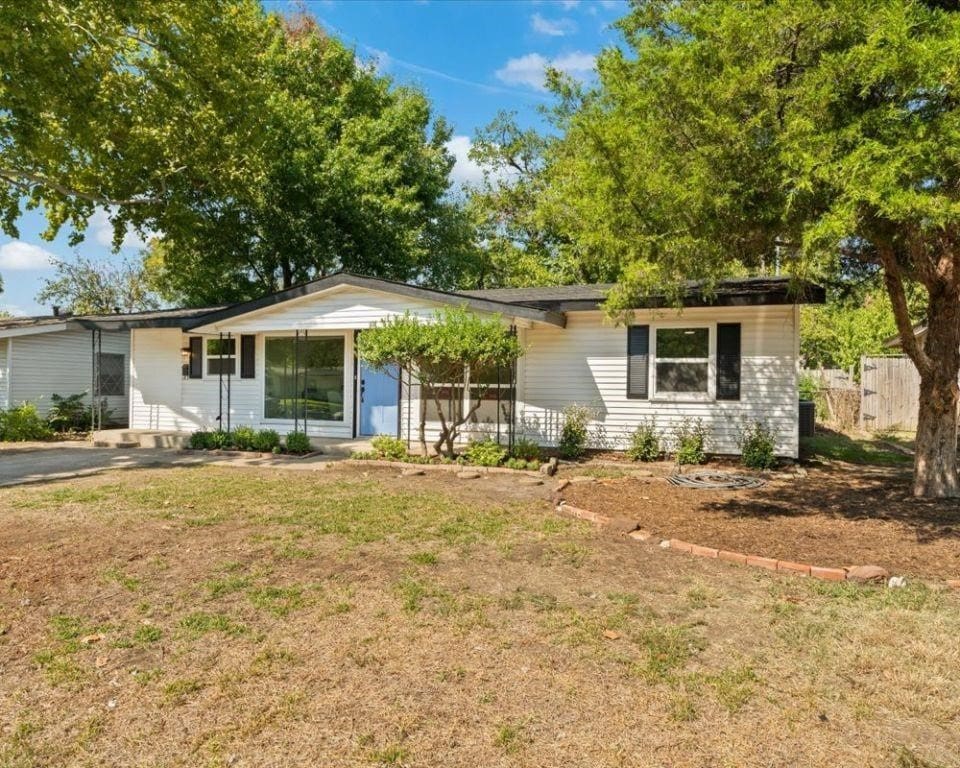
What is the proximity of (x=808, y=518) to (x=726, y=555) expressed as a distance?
1.93m

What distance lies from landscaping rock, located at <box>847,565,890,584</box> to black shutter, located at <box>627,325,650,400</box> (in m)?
6.50

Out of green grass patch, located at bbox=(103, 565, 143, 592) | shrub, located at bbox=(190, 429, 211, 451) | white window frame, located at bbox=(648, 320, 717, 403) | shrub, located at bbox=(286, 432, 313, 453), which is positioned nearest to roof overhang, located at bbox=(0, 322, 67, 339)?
shrub, located at bbox=(190, 429, 211, 451)

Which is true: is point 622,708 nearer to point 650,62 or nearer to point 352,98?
point 650,62

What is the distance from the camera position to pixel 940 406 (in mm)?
7238

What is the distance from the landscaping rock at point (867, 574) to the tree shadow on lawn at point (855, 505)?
132cm

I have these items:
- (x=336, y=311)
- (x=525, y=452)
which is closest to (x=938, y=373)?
(x=525, y=452)

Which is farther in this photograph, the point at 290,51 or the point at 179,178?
the point at 290,51

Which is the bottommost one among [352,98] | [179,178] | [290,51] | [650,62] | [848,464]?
[848,464]

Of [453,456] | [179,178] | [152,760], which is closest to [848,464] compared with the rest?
[453,456]

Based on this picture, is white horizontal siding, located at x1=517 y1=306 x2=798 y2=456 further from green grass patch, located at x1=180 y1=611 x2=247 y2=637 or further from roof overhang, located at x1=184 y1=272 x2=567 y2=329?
green grass patch, located at x1=180 y1=611 x2=247 y2=637

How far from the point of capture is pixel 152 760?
2447mm

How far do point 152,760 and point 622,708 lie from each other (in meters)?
1.96

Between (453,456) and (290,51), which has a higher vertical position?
(290,51)

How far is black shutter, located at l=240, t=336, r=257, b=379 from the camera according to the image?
13.7 meters
